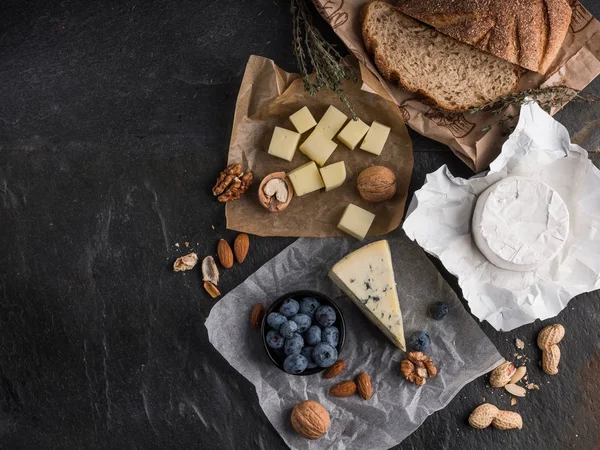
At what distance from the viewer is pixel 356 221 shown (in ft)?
6.15

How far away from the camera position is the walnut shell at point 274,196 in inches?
73.2

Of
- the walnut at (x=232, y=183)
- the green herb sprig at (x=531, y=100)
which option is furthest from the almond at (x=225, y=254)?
the green herb sprig at (x=531, y=100)

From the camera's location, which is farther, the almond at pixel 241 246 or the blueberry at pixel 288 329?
the almond at pixel 241 246

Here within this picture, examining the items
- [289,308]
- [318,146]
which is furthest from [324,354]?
[318,146]

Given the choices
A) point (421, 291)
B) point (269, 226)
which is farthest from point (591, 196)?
point (269, 226)

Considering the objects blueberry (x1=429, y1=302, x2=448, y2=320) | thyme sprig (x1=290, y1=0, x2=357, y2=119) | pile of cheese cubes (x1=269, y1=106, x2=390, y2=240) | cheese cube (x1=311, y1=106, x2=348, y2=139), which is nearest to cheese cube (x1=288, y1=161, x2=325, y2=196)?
pile of cheese cubes (x1=269, y1=106, x2=390, y2=240)

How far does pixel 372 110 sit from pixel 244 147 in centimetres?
43

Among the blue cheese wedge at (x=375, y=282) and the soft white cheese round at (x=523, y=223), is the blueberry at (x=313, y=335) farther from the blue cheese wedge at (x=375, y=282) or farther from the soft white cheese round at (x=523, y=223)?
the soft white cheese round at (x=523, y=223)

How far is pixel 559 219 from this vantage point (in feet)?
5.80

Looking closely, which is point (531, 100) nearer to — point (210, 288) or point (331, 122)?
point (331, 122)

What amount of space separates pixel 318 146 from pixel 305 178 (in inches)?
4.4

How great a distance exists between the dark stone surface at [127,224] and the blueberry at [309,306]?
0.71ft

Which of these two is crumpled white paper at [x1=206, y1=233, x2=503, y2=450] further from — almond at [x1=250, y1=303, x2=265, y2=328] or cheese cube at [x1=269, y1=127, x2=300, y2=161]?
cheese cube at [x1=269, y1=127, x2=300, y2=161]

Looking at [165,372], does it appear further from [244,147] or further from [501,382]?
[501,382]
